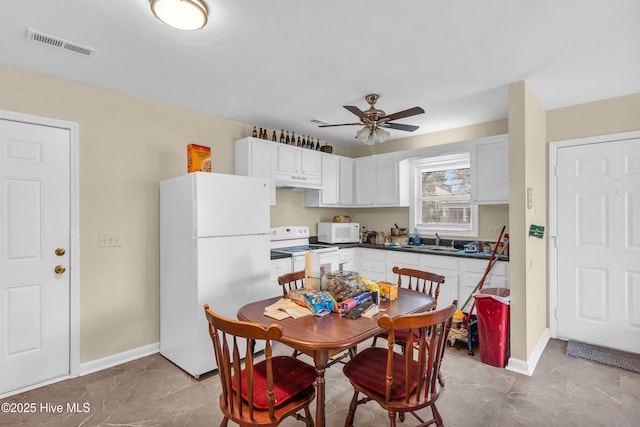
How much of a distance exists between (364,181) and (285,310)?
3.28 metres

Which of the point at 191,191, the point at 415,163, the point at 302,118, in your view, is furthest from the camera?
the point at 415,163

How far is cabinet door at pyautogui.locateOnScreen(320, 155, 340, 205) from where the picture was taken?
15.0ft

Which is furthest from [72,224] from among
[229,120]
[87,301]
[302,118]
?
[302,118]

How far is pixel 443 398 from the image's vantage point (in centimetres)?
237

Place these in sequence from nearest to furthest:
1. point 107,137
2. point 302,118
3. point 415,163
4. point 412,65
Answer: point 412,65 → point 107,137 → point 302,118 → point 415,163

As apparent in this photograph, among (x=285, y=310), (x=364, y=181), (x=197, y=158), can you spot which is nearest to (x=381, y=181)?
(x=364, y=181)

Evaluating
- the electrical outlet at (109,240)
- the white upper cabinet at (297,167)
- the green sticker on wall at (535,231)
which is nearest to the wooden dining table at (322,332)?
the green sticker on wall at (535,231)

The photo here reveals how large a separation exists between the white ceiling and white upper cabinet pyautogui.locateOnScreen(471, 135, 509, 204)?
462 millimetres

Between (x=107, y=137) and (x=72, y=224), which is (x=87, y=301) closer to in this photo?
(x=72, y=224)

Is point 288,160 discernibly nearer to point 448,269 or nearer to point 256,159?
point 256,159

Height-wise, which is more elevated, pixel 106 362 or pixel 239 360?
pixel 239 360

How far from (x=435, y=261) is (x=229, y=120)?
114 inches

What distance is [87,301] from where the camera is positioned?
111 inches

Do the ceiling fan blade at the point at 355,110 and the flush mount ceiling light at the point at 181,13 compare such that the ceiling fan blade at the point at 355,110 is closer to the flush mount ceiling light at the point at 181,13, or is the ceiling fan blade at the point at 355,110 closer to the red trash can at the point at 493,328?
the flush mount ceiling light at the point at 181,13
